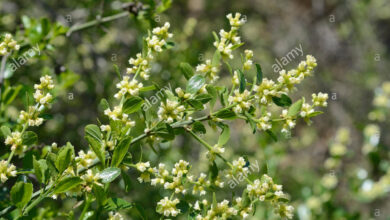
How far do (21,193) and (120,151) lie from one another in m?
0.21

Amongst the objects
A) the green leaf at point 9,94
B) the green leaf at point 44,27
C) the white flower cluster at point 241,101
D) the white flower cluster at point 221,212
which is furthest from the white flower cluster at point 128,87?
the green leaf at point 44,27

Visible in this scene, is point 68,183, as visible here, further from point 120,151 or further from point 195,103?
point 195,103

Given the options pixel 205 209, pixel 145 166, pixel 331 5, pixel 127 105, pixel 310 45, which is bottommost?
pixel 310 45

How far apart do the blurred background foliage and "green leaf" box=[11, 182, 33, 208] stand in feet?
0.44

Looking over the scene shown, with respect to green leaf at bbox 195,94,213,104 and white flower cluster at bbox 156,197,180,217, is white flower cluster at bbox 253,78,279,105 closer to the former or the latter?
green leaf at bbox 195,94,213,104

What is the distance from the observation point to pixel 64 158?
813mm

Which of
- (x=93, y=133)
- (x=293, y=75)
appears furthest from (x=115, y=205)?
(x=293, y=75)

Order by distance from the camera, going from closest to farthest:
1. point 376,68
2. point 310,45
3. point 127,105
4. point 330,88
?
point 127,105 → point 376,68 → point 330,88 → point 310,45

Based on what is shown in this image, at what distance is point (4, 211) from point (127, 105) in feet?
1.25

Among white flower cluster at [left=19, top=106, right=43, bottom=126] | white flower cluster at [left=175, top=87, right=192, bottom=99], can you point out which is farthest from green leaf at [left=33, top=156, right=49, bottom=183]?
white flower cluster at [left=175, top=87, right=192, bottom=99]

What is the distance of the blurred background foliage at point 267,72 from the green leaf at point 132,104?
326mm

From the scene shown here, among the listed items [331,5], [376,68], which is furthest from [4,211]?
[331,5]

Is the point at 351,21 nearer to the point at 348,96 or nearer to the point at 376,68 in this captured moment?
the point at 376,68

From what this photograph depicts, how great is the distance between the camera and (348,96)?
5.09 m
